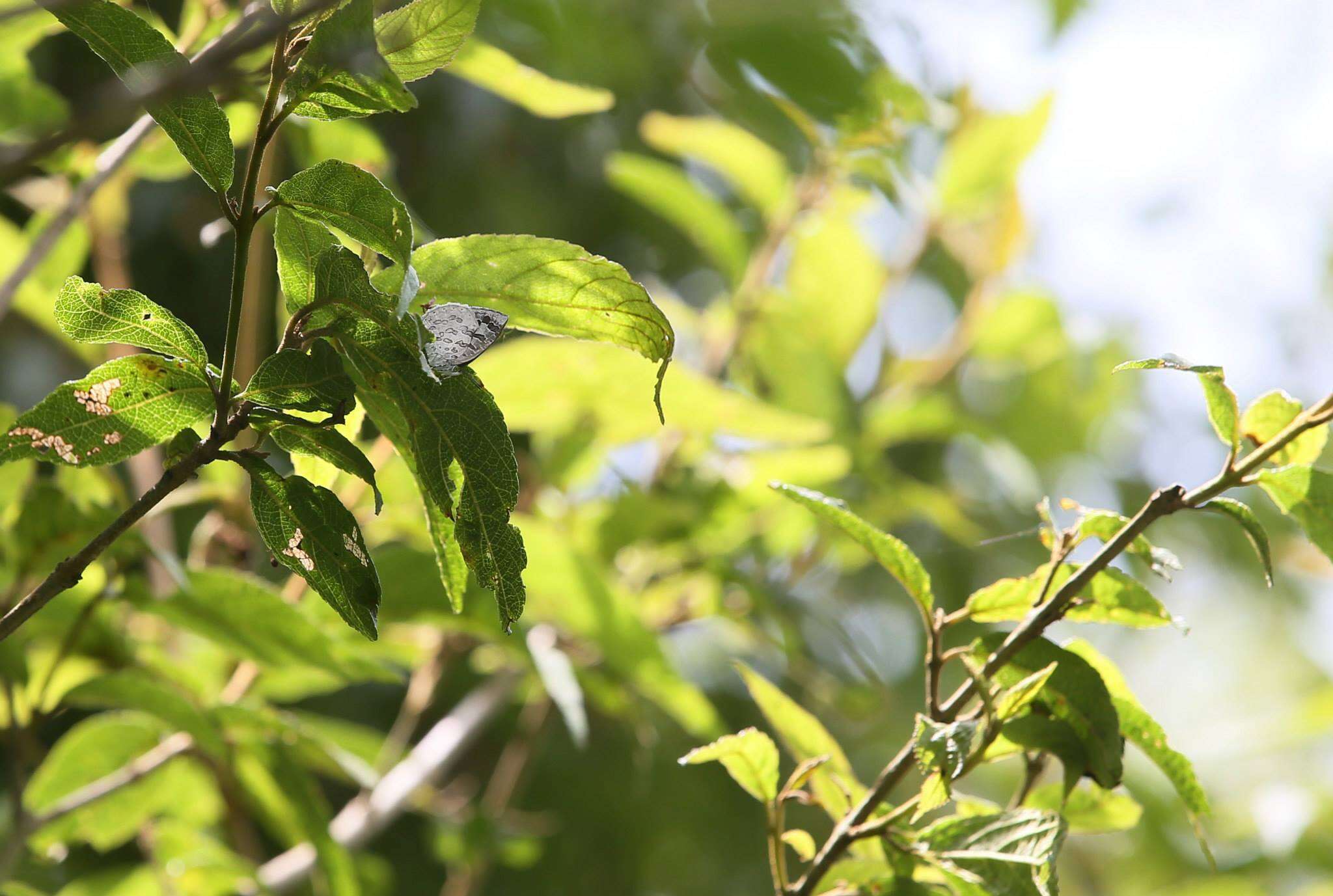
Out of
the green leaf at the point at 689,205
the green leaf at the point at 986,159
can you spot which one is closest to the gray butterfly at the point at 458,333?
the green leaf at the point at 689,205

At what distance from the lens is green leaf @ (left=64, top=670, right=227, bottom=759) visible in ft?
1.84

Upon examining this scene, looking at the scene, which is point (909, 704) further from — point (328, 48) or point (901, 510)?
point (328, 48)

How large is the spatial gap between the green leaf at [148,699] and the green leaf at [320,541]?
290 mm

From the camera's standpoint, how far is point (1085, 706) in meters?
0.38

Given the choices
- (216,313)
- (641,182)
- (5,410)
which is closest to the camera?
(5,410)

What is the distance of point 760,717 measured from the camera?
1.23 m

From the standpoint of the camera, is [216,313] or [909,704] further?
[909,704]

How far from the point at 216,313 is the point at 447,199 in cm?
28

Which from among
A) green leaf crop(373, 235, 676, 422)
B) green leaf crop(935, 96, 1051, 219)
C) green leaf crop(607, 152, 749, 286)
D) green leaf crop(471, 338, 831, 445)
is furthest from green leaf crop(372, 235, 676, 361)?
green leaf crop(935, 96, 1051, 219)

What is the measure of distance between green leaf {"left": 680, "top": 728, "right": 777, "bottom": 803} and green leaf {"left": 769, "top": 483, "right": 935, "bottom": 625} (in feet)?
0.25

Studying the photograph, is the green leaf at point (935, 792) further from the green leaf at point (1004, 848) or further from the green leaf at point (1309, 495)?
the green leaf at point (1309, 495)

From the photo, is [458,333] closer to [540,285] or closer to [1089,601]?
[540,285]

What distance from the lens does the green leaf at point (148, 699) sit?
0.56m

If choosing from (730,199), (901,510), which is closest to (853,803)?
(901,510)
